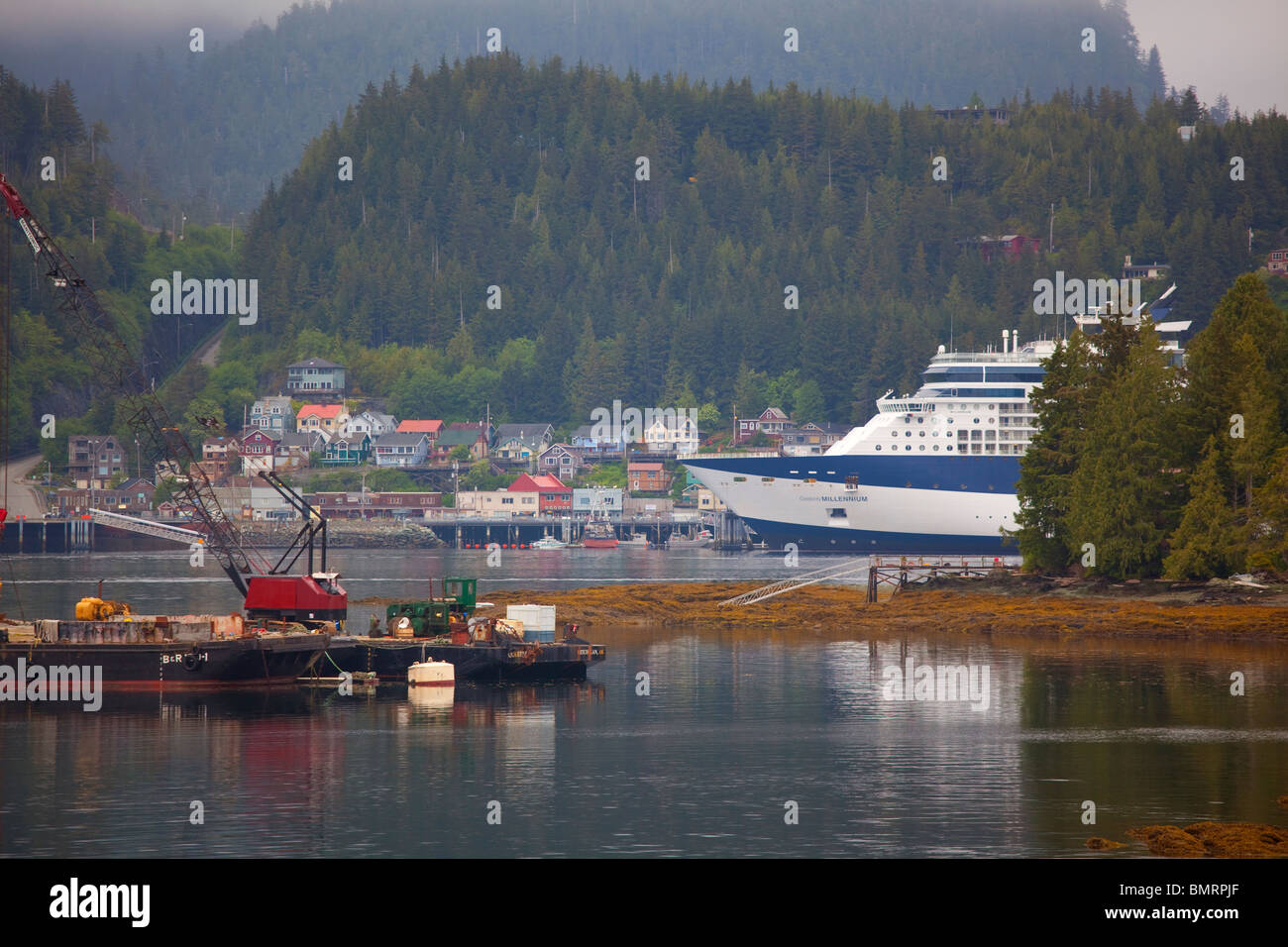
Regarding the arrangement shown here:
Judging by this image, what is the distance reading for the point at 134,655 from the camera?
Result: 4741cm

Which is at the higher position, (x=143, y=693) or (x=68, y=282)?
(x=68, y=282)

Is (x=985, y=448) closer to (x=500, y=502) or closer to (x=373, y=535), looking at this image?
(x=373, y=535)

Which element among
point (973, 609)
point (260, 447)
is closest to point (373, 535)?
point (260, 447)

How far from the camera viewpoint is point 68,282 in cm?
6356

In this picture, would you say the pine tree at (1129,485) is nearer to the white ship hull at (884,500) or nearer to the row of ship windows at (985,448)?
the white ship hull at (884,500)

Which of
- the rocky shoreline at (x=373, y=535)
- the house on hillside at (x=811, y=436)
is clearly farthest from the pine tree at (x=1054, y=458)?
the house on hillside at (x=811, y=436)

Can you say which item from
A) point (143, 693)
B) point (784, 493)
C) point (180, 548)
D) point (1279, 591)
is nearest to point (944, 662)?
point (1279, 591)

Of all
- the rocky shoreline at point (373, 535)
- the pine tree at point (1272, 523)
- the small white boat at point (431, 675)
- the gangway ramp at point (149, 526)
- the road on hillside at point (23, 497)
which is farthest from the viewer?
Result: the road on hillside at point (23, 497)

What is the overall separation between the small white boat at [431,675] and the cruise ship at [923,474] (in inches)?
2912

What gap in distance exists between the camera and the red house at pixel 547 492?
18462 centimetres

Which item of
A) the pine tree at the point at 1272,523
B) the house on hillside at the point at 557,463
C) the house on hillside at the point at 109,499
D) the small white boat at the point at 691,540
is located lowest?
the small white boat at the point at 691,540

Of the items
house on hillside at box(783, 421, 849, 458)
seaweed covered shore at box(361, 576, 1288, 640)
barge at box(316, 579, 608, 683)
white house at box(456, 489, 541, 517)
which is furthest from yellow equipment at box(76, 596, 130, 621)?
house on hillside at box(783, 421, 849, 458)

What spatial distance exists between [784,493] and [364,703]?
81.3 metres
